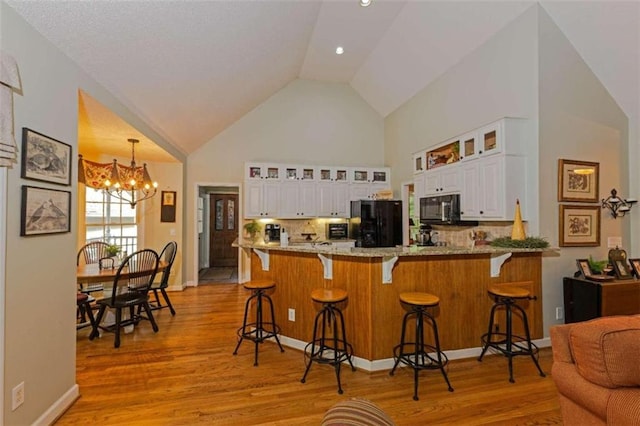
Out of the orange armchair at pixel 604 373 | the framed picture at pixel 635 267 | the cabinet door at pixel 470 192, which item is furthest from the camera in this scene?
the cabinet door at pixel 470 192

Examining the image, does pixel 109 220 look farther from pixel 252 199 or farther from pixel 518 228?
pixel 518 228

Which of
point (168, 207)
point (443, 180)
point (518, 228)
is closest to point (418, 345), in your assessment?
point (518, 228)

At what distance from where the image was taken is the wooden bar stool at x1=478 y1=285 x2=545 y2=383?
271 centimetres

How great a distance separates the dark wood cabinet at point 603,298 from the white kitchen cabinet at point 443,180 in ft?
5.45

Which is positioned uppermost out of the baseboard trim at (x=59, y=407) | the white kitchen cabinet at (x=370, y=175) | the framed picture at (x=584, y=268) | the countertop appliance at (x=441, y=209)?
the white kitchen cabinet at (x=370, y=175)

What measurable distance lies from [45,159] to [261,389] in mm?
2255

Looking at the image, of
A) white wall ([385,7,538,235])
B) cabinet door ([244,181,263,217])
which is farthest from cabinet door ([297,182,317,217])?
white wall ([385,7,538,235])

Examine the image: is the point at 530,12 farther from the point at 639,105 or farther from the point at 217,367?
the point at 217,367

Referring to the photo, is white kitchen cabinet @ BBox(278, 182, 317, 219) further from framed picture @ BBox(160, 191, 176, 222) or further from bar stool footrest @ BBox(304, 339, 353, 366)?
bar stool footrest @ BBox(304, 339, 353, 366)

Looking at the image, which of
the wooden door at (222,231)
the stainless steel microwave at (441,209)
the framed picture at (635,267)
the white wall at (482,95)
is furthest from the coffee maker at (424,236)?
the wooden door at (222,231)

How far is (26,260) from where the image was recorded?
6.04ft

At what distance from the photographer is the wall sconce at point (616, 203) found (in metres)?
3.55

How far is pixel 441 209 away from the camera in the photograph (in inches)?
166

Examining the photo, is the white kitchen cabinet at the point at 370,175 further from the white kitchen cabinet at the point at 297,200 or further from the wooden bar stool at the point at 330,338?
the wooden bar stool at the point at 330,338
